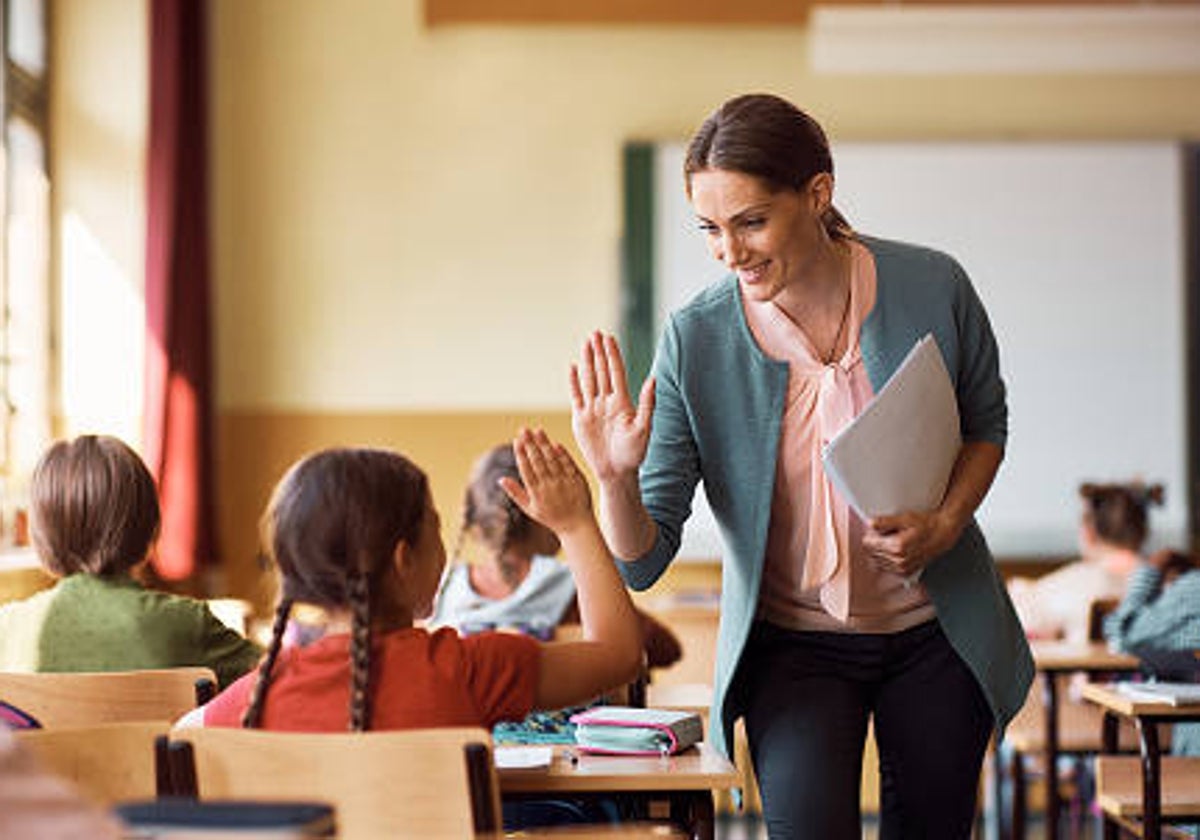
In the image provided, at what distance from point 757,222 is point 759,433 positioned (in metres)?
0.28

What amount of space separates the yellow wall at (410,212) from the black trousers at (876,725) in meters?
4.55

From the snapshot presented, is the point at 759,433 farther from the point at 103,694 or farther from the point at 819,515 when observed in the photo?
the point at 103,694

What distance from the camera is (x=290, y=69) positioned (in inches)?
271

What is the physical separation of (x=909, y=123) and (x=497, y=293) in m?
1.74

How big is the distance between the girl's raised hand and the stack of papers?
5.41 feet

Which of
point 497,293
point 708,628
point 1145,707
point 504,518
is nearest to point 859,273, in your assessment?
point 1145,707

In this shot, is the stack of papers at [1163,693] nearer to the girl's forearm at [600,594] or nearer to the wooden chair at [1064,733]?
the wooden chair at [1064,733]

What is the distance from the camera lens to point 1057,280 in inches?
271

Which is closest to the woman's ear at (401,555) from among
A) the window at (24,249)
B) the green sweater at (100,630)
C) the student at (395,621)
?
the student at (395,621)

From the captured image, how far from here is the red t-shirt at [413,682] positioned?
2131 mm

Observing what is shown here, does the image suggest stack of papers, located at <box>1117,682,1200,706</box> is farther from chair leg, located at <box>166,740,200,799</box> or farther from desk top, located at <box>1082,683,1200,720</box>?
chair leg, located at <box>166,740,200,799</box>

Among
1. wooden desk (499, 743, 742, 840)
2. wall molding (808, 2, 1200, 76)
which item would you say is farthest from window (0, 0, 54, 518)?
wooden desk (499, 743, 742, 840)

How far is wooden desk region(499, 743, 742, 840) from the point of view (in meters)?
2.31

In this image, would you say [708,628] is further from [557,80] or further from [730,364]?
[730,364]
